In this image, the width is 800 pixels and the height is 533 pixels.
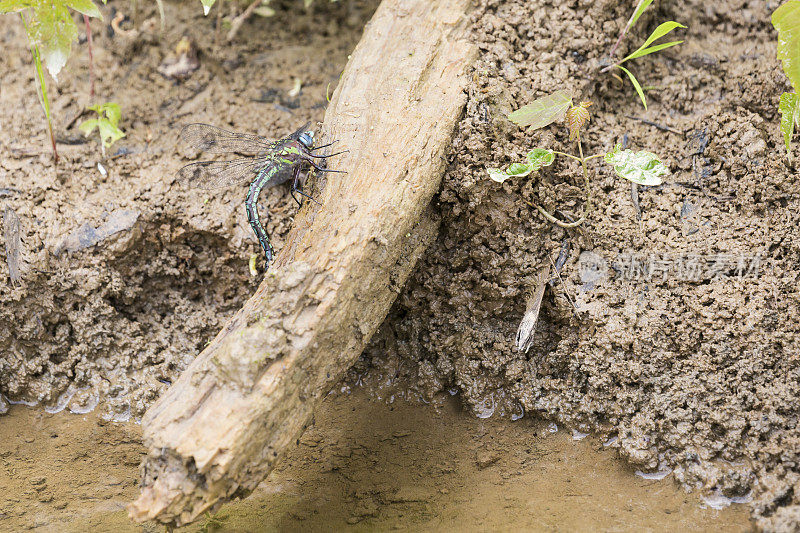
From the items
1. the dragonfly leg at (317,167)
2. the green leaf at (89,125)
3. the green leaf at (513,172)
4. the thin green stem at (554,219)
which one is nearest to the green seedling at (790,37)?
the thin green stem at (554,219)

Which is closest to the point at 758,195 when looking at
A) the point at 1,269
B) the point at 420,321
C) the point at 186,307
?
the point at 420,321

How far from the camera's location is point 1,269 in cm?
317

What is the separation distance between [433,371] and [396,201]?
985mm

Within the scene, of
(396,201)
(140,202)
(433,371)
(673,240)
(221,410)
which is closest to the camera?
(221,410)

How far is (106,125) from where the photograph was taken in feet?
11.4

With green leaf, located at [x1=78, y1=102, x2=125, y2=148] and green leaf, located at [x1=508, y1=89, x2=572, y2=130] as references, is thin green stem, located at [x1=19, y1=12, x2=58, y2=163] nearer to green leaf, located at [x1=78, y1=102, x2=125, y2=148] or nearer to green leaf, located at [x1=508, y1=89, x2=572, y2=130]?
green leaf, located at [x1=78, y1=102, x2=125, y2=148]

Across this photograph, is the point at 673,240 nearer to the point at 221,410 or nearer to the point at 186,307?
the point at 221,410

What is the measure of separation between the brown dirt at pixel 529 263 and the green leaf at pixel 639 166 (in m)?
0.30

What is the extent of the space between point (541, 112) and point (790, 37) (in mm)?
1031

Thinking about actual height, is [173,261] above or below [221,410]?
above

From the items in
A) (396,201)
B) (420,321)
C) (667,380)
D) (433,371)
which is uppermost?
(396,201)

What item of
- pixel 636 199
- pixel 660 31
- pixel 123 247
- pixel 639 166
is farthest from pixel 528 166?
pixel 123 247

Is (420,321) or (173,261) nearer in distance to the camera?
(420,321)

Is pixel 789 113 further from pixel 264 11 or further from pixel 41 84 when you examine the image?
pixel 41 84
